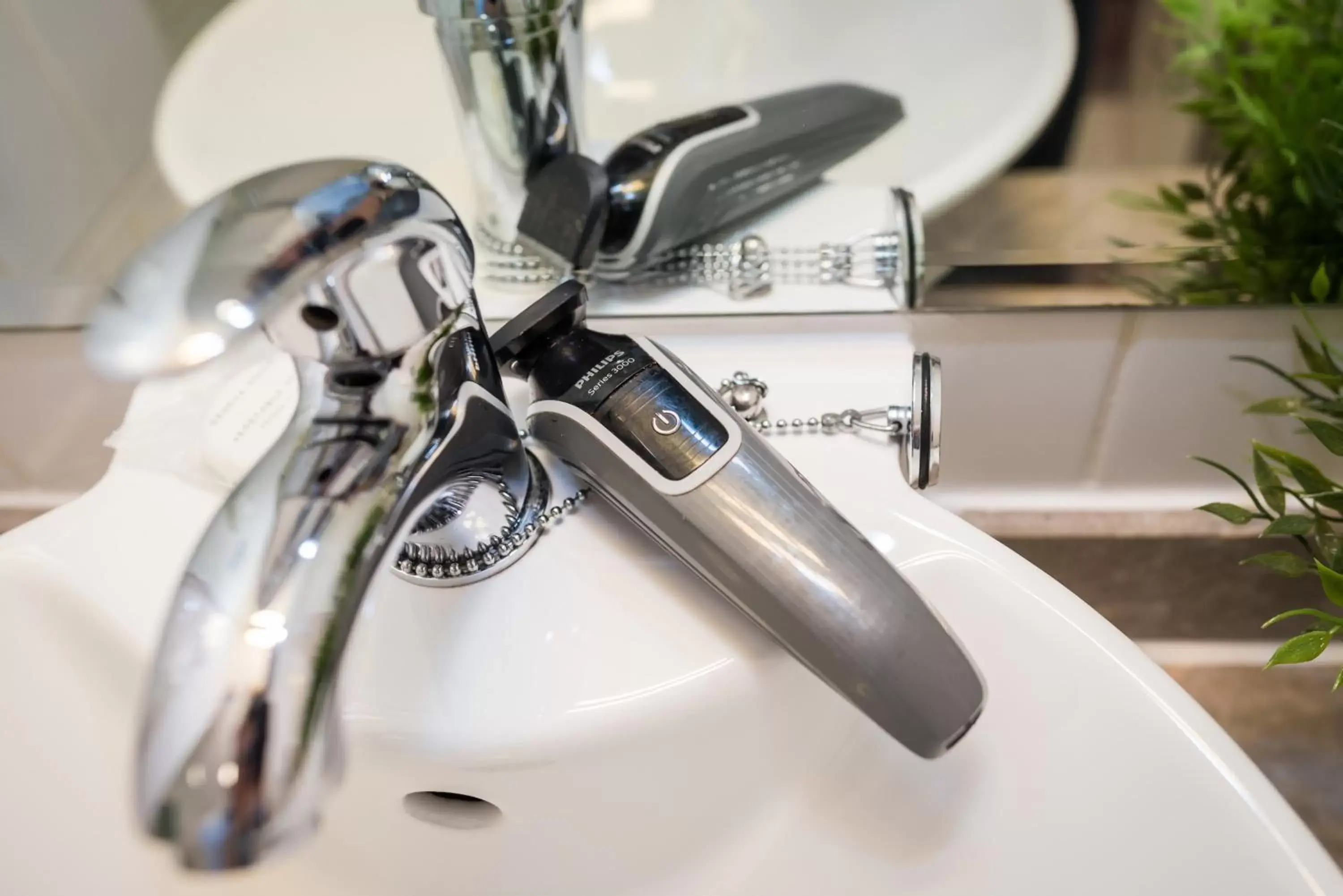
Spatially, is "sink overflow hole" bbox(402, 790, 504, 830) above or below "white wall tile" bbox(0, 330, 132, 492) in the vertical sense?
below

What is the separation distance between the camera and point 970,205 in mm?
409

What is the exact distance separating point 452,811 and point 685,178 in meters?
0.25

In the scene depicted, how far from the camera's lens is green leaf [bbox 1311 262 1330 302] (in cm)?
39

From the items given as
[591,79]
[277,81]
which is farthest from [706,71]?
[277,81]

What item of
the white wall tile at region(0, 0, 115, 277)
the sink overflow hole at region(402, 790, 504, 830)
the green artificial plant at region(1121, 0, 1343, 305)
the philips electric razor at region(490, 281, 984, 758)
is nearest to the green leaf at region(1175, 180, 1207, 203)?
the green artificial plant at region(1121, 0, 1343, 305)

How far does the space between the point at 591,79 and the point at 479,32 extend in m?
0.11

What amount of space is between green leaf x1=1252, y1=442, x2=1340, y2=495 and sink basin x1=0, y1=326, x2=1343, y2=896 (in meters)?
0.10

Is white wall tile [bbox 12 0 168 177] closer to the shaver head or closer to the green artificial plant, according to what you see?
the shaver head

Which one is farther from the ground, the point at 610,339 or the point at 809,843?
the point at 610,339

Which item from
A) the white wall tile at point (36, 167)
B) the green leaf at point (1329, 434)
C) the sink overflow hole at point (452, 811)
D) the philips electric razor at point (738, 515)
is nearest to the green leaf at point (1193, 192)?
the green leaf at point (1329, 434)

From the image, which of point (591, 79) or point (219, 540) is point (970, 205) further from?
point (219, 540)

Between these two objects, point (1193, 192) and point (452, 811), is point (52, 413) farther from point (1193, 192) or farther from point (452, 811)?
point (1193, 192)

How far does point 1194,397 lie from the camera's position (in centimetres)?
45

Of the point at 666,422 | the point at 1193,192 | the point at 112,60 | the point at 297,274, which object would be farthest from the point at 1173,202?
the point at 112,60
